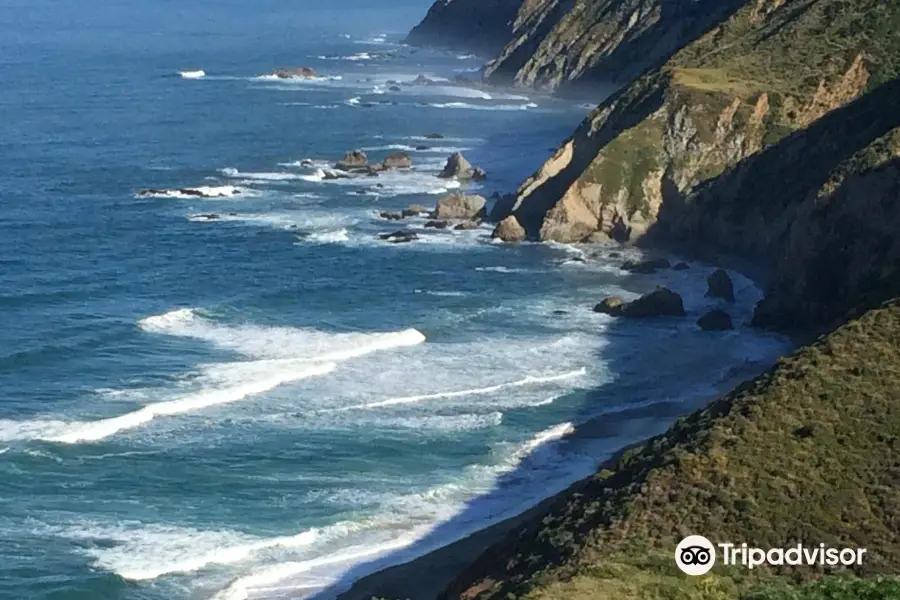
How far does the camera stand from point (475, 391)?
167ft

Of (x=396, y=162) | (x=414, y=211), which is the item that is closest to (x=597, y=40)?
(x=396, y=162)

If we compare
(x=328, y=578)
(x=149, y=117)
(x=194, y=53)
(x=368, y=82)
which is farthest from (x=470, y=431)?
(x=194, y=53)

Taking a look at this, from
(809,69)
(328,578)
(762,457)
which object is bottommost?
(328,578)

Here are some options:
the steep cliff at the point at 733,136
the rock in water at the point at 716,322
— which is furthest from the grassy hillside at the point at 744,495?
the steep cliff at the point at 733,136

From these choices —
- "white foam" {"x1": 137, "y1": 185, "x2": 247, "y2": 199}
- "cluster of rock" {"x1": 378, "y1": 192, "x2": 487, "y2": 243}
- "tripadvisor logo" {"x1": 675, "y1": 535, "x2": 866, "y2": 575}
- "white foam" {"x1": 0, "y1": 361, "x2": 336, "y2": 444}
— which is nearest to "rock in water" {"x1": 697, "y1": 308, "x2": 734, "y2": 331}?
"white foam" {"x1": 0, "y1": 361, "x2": 336, "y2": 444}

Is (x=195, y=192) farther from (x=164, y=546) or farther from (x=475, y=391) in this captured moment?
(x=164, y=546)

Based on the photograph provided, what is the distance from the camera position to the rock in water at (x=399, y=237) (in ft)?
244

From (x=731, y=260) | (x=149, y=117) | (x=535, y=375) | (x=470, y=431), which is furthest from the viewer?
(x=149, y=117)

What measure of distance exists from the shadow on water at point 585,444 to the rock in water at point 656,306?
18.9 inches

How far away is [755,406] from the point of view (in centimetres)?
3588

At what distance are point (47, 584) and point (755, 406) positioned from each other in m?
18.6

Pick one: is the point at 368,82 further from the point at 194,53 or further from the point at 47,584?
the point at 47,584

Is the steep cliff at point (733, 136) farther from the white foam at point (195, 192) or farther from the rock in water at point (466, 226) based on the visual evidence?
the white foam at point (195, 192)

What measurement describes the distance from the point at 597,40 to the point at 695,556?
111m
